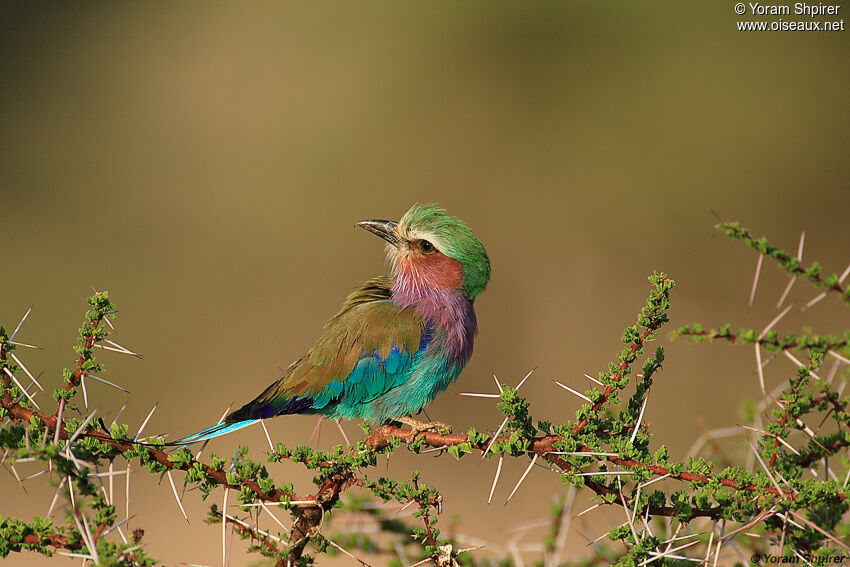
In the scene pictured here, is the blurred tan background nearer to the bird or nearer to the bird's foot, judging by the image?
the bird

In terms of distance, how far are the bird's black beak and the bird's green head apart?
0.06 meters

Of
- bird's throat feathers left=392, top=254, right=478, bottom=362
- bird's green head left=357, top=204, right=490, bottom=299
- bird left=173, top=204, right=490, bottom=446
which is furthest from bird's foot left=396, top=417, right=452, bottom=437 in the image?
bird's green head left=357, top=204, right=490, bottom=299

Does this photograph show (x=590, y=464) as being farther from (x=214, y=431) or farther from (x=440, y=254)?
(x=440, y=254)

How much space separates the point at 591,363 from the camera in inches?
327

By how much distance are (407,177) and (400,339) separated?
5.37 m

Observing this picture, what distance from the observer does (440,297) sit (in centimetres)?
420

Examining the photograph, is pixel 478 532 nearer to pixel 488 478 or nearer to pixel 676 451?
pixel 488 478

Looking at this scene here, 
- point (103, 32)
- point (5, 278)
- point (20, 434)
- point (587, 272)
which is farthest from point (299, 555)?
point (103, 32)

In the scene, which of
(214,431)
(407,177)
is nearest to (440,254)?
(214,431)

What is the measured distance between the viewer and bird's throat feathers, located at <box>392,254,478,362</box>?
163 inches

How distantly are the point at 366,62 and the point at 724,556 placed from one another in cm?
761

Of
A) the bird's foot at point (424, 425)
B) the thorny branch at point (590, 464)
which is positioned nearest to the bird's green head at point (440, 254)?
the bird's foot at point (424, 425)

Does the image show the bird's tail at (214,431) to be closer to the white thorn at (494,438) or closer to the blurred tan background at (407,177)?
the white thorn at (494,438)

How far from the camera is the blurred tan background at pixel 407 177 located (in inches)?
334
